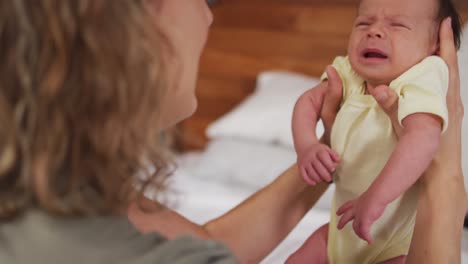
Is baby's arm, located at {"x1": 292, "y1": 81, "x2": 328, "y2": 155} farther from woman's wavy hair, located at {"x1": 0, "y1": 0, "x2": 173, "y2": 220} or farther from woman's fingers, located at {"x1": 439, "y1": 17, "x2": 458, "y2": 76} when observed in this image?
woman's wavy hair, located at {"x1": 0, "y1": 0, "x2": 173, "y2": 220}

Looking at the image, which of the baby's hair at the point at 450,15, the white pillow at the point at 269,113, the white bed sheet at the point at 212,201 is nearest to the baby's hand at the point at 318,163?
the baby's hair at the point at 450,15

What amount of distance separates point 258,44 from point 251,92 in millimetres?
184

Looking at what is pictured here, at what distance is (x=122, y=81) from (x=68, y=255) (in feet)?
0.56

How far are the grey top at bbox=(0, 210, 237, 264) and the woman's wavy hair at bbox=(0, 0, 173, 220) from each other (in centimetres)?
1

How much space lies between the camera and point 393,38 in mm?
828

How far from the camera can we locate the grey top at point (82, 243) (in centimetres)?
59

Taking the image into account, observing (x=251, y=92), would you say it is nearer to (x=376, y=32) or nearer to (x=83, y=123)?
(x=376, y=32)

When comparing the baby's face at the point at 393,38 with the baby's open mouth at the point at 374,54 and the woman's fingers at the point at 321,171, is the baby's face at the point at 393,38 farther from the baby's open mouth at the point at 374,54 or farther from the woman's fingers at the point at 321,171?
the woman's fingers at the point at 321,171

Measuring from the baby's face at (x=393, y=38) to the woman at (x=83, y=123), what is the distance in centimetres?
26

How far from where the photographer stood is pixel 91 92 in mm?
580

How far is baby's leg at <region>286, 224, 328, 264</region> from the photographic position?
3.32ft

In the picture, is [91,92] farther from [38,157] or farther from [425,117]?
[425,117]

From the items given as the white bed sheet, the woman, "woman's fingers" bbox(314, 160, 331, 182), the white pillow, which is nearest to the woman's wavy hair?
the woman

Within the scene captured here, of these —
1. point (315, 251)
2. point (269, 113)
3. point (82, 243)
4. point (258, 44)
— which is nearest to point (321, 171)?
point (315, 251)
